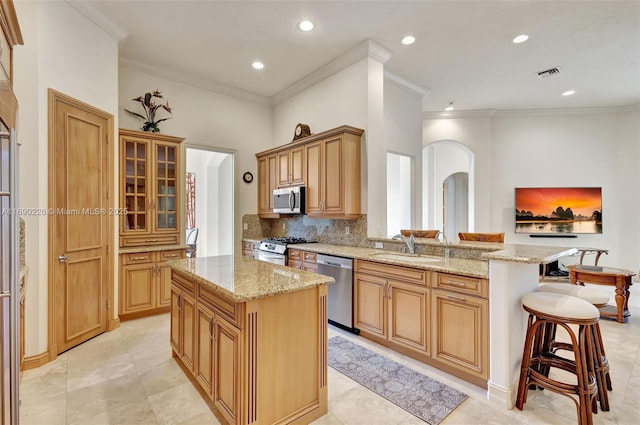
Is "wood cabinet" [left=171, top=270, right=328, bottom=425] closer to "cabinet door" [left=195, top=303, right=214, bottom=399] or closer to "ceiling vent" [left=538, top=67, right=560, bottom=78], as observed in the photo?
"cabinet door" [left=195, top=303, right=214, bottom=399]

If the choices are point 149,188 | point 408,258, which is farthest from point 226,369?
point 149,188

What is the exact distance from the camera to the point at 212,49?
3807 mm

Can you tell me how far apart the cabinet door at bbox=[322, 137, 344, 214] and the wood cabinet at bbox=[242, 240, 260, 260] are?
1493 mm

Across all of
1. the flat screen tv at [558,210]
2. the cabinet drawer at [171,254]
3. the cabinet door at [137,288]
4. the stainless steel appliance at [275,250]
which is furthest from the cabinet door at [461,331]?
the flat screen tv at [558,210]

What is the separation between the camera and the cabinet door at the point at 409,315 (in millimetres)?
2578

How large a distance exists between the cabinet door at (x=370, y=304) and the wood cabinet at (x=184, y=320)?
5.50 feet

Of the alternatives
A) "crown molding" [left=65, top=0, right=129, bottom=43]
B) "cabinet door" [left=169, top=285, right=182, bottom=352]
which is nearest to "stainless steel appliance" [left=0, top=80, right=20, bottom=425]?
"cabinet door" [left=169, top=285, right=182, bottom=352]

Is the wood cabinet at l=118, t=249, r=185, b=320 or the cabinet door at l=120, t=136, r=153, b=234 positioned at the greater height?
the cabinet door at l=120, t=136, r=153, b=234

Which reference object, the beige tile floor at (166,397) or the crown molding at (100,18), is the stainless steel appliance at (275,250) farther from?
the crown molding at (100,18)

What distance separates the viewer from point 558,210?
5930 millimetres

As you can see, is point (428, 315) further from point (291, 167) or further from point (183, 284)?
point (291, 167)

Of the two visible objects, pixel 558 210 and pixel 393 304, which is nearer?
pixel 393 304

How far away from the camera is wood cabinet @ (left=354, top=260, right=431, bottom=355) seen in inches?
102

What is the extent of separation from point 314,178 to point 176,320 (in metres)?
2.38
